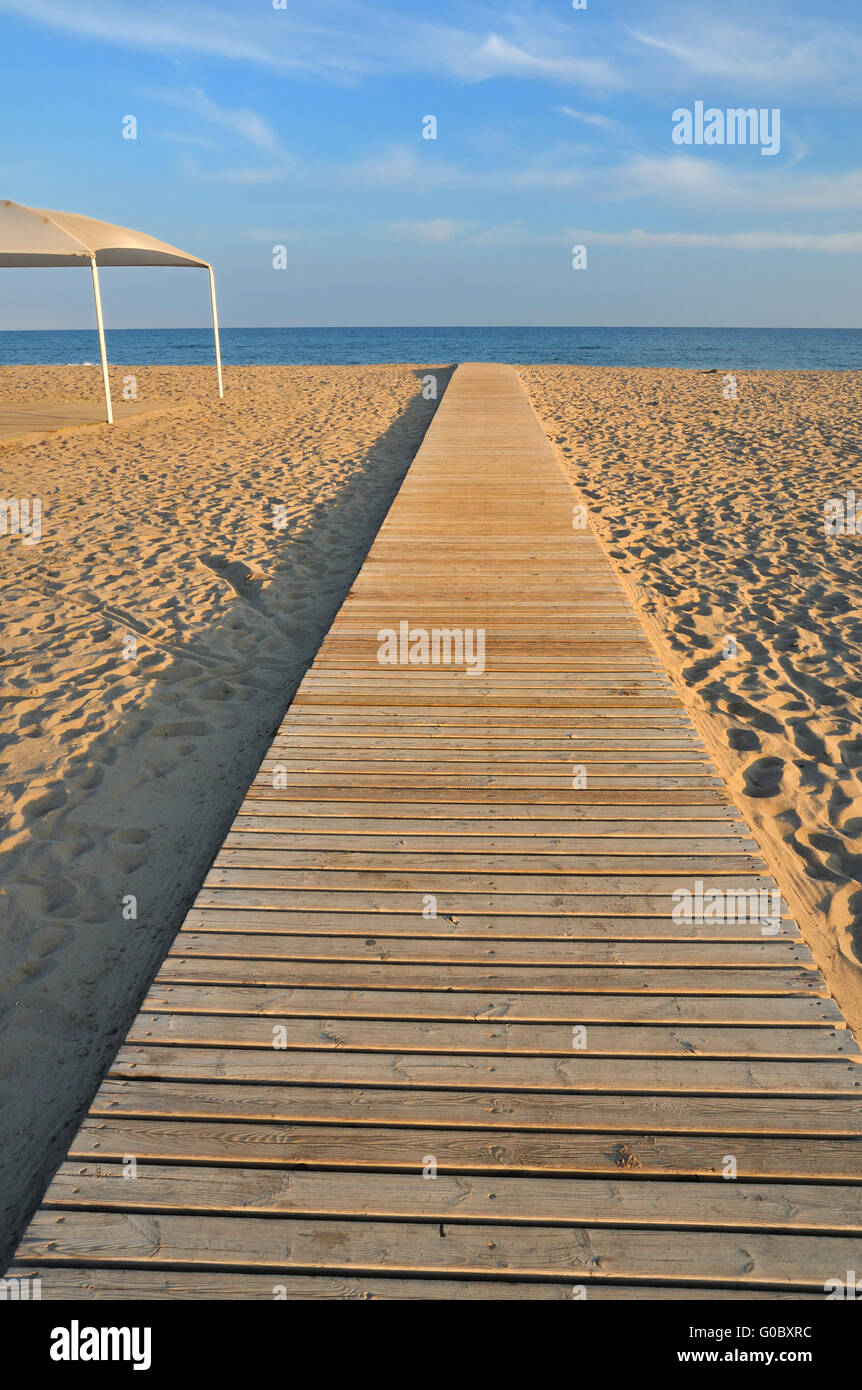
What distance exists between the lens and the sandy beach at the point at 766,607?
3094mm

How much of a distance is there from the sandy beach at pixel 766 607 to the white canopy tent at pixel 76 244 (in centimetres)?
780

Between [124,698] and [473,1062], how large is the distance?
3.10 meters

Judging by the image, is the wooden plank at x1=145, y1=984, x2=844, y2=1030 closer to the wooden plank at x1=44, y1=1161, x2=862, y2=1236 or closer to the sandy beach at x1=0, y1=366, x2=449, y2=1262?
the wooden plank at x1=44, y1=1161, x2=862, y2=1236

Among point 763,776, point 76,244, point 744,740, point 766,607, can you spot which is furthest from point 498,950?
point 76,244

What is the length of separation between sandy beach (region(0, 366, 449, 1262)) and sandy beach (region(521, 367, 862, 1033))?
89.3 inches

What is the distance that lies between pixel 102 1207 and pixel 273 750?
1.85 meters

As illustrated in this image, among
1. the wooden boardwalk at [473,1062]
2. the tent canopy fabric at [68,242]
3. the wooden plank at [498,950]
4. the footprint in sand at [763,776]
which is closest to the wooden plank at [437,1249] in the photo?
the wooden boardwalk at [473,1062]

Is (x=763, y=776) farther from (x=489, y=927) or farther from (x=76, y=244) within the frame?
(x=76, y=244)

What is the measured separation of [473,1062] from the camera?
189cm

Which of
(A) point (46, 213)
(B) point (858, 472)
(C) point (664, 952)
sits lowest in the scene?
(C) point (664, 952)

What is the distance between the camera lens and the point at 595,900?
2.39 meters

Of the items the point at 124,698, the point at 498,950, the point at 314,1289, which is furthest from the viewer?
the point at 124,698
